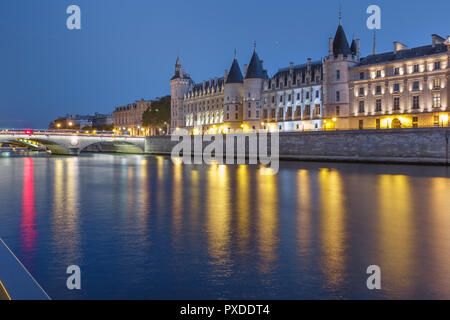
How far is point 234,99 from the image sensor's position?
82312mm

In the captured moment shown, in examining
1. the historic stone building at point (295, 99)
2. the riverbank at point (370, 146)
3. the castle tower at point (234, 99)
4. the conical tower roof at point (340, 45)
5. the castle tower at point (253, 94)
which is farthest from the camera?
the castle tower at point (234, 99)

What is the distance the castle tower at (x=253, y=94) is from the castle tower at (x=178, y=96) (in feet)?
95.2

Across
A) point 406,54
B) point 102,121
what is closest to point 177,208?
point 406,54

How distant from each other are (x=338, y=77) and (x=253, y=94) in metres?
19.9

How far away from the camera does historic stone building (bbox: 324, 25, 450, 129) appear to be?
5241cm

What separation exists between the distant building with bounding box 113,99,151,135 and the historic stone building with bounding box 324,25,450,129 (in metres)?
69.8

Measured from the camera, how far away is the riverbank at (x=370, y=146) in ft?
137

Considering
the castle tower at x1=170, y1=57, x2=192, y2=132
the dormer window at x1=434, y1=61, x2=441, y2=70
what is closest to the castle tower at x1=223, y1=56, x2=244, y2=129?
the castle tower at x1=170, y1=57, x2=192, y2=132

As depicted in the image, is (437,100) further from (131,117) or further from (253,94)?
(131,117)

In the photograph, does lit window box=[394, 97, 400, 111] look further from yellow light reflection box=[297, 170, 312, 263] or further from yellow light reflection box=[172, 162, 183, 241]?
yellow light reflection box=[172, 162, 183, 241]

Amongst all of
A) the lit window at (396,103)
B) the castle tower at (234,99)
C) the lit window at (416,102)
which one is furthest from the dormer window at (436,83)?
the castle tower at (234,99)

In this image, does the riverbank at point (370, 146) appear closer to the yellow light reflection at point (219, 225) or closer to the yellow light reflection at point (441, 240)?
the yellow light reflection at point (441, 240)

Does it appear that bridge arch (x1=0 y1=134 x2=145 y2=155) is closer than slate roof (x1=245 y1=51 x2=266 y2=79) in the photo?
Yes

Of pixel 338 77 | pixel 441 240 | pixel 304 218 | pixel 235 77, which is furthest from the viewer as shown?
pixel 235 77
